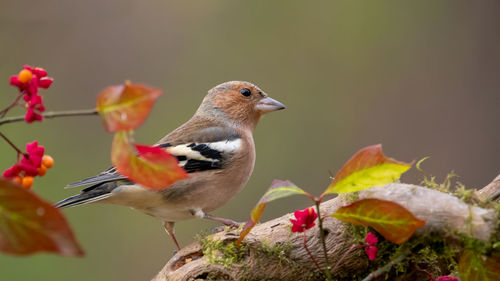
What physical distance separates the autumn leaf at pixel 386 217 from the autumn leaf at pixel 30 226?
91 centimetres

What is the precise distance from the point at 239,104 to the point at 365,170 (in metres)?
2.59

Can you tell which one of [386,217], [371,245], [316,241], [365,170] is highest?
[365,170]

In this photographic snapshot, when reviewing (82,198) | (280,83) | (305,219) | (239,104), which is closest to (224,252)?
(305,219)

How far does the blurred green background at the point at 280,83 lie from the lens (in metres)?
6.16

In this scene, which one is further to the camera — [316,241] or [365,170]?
[316,241]

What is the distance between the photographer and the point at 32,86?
130cm

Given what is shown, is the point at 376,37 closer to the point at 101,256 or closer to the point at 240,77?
the point at 240,77

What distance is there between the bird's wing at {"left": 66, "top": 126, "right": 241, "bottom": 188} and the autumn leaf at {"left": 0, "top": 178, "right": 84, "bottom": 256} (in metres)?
2.36

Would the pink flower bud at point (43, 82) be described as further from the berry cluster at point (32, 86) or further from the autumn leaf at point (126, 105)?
the autumn leaf at point (126, 105)

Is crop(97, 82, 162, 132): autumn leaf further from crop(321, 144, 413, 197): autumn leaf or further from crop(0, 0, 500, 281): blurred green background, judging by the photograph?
crop(0, 0, 500, 281): blurred green background

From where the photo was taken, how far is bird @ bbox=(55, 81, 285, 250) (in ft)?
10.5

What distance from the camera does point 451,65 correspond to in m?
6.48

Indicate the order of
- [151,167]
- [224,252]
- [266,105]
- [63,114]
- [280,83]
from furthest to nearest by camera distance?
[280,83] < [266,105] < [224,252] < [151,167] < [63,114]

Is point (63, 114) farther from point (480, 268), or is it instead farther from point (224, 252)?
point (224, 252)
